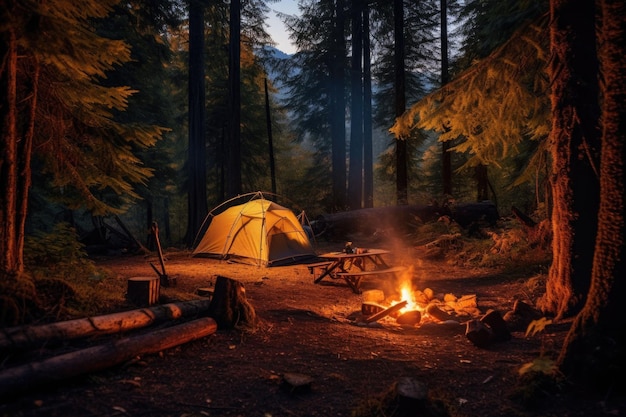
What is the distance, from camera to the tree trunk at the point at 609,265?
3.74 m

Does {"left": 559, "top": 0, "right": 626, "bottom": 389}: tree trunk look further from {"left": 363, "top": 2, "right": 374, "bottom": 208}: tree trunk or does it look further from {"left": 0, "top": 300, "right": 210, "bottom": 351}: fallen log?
{"left": 363, "top": 2, "right": 374, "bottom": 208}: tree trunk

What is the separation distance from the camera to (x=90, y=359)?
12.8 feet

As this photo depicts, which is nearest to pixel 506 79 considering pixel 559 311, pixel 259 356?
pixel 559 311

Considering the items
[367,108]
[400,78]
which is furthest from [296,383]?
[367,108]

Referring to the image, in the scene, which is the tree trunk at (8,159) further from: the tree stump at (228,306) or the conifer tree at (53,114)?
the tree stump at (228,306)

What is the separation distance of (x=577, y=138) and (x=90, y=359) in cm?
674

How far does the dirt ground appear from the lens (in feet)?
11.7

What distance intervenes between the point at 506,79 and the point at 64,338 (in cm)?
808

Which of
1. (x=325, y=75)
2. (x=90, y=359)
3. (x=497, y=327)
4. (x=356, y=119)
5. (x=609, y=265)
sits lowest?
(x=497, y=327)

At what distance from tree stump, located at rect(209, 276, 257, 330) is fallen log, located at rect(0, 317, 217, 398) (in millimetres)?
551

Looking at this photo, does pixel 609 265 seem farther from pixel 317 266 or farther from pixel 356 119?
pixel 356 119

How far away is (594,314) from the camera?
3.91m

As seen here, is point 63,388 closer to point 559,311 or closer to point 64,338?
point 64,338

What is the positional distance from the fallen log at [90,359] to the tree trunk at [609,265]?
13.8 ft
